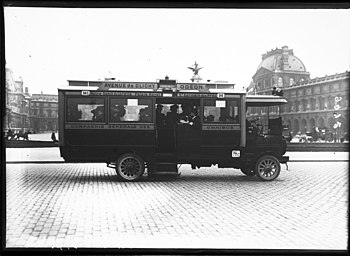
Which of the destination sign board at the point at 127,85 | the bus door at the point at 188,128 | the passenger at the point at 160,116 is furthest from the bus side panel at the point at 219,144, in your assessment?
the destination sign board at the point at 127,85

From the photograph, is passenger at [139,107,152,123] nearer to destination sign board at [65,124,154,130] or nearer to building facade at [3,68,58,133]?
destination sign board at [65,124,154,130]

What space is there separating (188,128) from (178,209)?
1.17 m

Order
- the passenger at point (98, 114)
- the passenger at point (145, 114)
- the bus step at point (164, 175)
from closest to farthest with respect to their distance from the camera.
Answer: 1. the bus step at point (164, 175)
2. the passenger at point (98, 114)
3. the passenger at point (145, 114)

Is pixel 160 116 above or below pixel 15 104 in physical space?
below

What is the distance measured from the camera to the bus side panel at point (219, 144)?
4.50 m

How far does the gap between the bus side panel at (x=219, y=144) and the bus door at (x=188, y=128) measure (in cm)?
11

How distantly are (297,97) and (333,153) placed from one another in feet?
2.42

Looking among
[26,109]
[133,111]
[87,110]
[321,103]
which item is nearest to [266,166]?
[321,103]

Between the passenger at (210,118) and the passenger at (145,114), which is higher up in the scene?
the passenger at (145,114)

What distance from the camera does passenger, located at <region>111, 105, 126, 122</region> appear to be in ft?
14.5

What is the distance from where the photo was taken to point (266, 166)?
4.24 meters

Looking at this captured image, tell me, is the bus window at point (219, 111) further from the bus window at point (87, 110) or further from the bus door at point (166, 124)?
the bus window at point (87, 110)

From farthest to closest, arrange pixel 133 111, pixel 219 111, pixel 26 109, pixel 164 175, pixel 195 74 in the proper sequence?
pixel 219 111 < pixel 133 111 < pixel 164 175 < pixel 195 74 < pixel 26 109

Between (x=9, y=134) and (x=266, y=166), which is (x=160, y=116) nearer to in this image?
(x=266, y=166)
